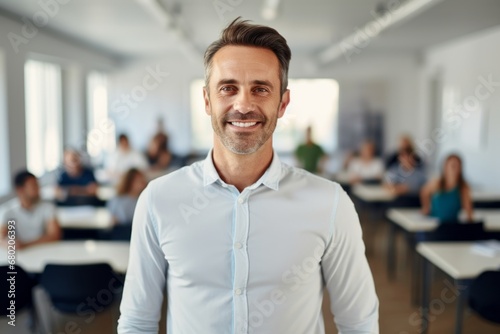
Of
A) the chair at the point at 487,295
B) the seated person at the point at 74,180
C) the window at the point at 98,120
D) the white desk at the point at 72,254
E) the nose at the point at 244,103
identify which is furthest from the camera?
the window at the point at 98,120

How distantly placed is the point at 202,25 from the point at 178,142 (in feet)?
17.6

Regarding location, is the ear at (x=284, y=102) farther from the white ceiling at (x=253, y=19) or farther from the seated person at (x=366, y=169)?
the seated person at (x=366, y=169)

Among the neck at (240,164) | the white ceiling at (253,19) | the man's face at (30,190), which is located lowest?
the man's face at (30,190)

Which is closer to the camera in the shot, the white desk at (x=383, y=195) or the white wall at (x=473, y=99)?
the white desk at (x=383, y=195)

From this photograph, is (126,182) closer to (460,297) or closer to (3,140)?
(3,140)

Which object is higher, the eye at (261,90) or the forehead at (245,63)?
the forehead at (245,63)

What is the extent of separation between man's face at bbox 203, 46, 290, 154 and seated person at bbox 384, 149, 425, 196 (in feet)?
19.7

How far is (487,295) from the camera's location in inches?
137

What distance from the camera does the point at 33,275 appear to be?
12.5ft

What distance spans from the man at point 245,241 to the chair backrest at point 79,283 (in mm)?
2310

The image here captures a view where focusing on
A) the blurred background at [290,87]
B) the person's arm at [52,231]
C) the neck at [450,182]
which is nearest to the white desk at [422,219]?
the neck at [450,182]

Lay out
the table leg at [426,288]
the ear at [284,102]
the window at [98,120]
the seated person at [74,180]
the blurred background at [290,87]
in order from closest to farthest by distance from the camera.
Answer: the ear at [284,102]
the table leg at [426,288]
the blurred background at [290,87]
the seated person at [74,180]
the window at [98,120]

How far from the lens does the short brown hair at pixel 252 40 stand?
129cm

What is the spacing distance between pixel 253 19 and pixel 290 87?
20.3 feet
